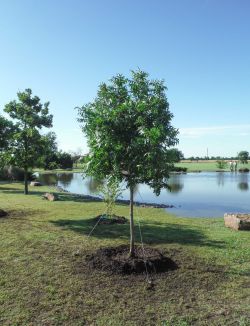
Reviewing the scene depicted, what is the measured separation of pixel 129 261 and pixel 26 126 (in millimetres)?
21414

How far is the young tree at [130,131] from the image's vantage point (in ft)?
32.3

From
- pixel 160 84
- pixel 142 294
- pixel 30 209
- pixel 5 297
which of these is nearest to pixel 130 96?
pixel 160 84

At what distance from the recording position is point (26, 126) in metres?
29.1

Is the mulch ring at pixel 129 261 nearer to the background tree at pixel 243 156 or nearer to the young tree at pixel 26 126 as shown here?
the young tree at pixel 26 126

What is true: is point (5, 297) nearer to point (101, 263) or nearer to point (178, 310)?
point (101, 263)

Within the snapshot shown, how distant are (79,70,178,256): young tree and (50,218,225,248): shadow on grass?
3291 mm

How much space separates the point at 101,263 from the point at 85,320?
3239mm

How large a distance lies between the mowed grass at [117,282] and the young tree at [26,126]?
14.2m

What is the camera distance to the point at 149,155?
9.45 meters

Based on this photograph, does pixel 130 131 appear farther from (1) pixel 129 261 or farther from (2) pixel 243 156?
(2) pixel 243 156

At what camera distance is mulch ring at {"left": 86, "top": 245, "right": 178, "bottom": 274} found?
955 cm

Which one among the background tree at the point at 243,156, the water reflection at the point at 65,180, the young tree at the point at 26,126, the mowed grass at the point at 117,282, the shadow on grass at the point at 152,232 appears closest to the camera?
the mowed grass at the point at 117,282

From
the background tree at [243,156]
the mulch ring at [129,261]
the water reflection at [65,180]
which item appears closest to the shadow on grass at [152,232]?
the mulch ring at [129,261]

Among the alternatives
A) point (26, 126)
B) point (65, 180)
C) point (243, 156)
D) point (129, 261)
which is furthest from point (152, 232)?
point (243, 156)
